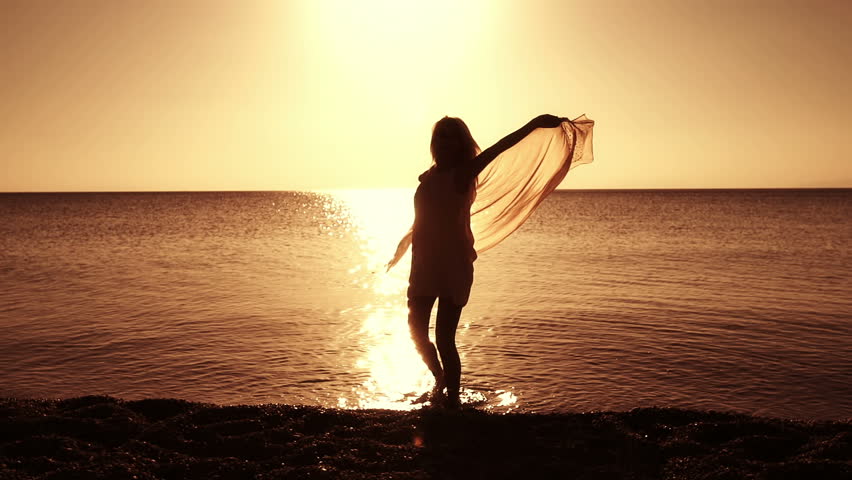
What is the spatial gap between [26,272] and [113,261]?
11.7ft

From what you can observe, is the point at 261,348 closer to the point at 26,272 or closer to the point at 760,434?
the point at 760,434

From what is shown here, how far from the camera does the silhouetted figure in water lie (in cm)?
528

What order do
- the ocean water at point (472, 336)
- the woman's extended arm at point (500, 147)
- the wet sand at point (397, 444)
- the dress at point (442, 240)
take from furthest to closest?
the ocean water at point (472, 336)
the dress at point (442, 240)
the woman's extended arm at point (500, 147)
the wet sand at point (397, 444)

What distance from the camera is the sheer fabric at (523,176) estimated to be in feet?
20.8

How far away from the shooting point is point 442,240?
547 cm

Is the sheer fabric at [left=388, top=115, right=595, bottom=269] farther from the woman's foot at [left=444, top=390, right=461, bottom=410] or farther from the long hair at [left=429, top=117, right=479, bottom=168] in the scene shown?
the woman's foot at [left=444, top=390, right=461, bottom=410]

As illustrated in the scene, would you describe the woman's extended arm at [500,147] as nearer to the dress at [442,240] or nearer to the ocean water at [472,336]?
the dress at [442,240]

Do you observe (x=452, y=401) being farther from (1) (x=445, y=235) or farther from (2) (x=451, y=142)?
(2) (x=451, y=142)

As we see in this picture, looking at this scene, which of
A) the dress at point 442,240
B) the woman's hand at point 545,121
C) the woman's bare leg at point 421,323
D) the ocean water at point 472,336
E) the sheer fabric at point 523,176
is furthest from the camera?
the ocean water at point 472,336

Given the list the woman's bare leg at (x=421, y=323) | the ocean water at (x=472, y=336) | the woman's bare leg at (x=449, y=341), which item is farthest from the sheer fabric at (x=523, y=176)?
the ocean water at (x=472, y=336)

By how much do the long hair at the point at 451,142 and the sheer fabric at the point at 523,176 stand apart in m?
1.06

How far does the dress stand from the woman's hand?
A: 0.73 meters

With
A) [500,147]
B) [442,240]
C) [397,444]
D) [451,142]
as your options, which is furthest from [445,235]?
[397,444]

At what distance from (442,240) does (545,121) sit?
1.35 meters
